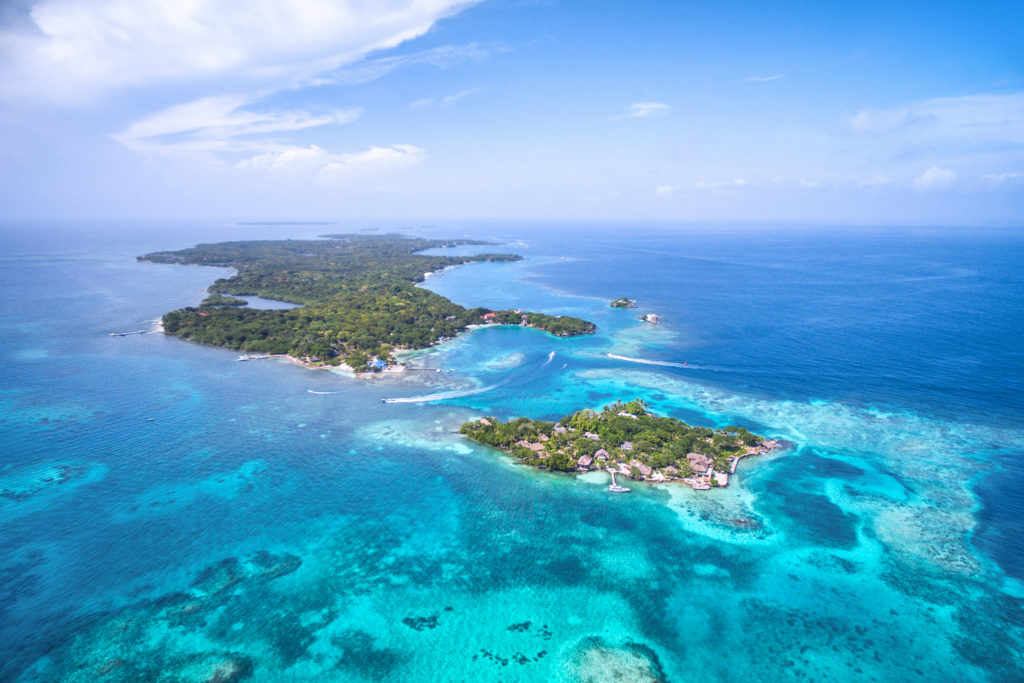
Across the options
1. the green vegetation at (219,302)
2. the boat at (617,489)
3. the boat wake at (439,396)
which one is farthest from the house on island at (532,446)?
the green vegetation at (219,302)

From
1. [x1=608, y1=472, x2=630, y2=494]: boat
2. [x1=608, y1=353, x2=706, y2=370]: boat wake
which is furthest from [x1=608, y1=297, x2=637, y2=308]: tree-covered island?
[x1=608, y1=472, x2=630, y2=494]: boat

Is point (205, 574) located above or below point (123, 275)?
below

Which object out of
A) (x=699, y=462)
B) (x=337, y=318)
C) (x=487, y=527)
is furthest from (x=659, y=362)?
(x=337, y=318)

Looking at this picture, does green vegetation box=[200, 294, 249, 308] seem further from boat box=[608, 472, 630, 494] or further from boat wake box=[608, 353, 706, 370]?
boat box=[608, 472, 630, 494]

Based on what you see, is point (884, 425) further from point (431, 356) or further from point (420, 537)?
point (431, 356)

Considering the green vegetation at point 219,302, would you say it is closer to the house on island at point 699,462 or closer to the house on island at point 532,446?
the house on island at point 532,446

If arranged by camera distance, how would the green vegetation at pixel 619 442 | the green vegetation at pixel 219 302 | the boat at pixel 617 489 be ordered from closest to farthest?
the boat at pixel 617 489, the green vegetation at pixel 619 442, the green vegetation at pixel 219 302

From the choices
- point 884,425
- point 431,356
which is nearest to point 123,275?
point 431,356
